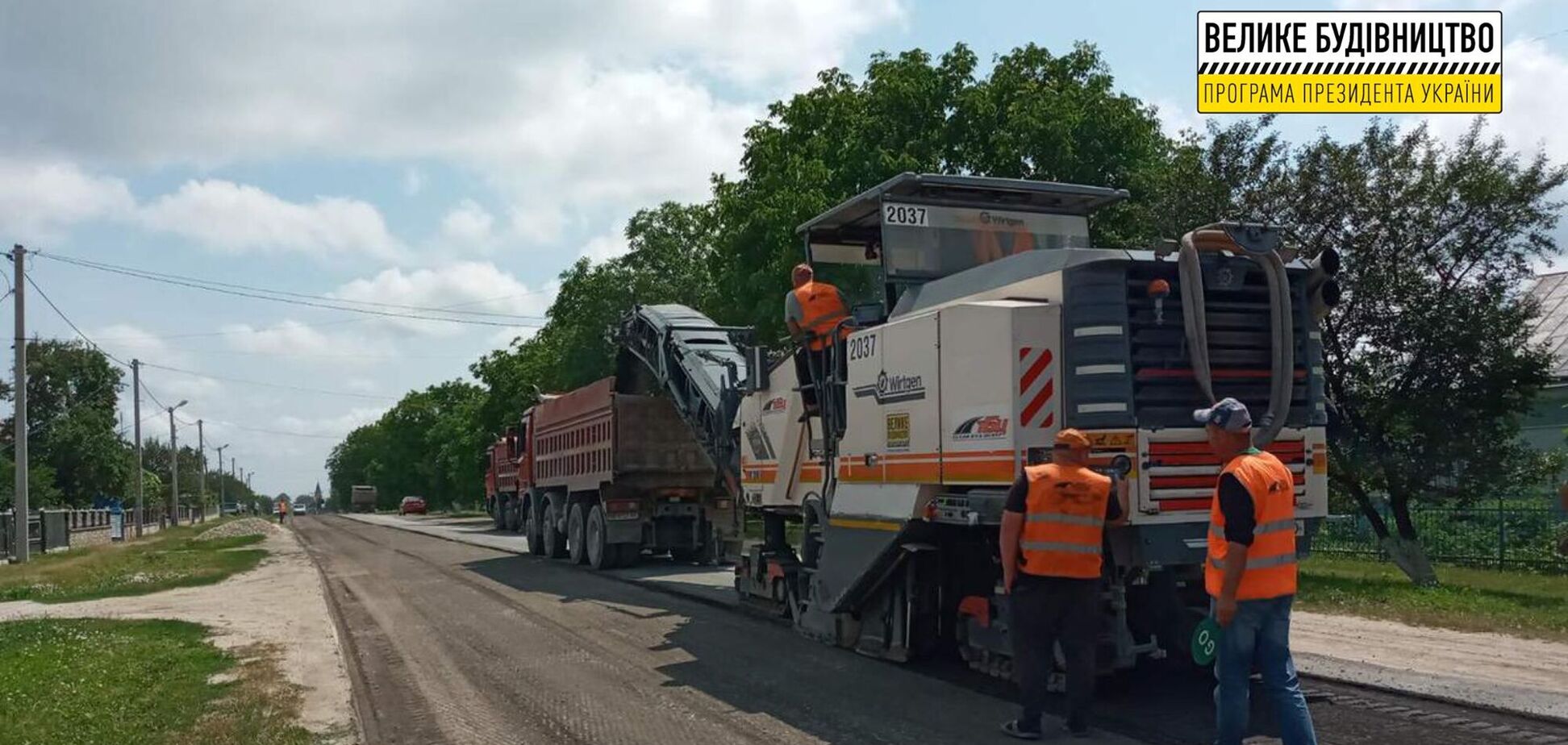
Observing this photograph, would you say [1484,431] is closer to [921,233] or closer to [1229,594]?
[921,233]

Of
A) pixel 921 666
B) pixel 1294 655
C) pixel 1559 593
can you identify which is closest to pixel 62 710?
pixel 921 666

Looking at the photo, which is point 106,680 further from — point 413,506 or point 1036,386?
point 413,506

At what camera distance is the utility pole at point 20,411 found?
1115 inches

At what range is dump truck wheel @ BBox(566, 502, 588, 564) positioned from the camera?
20.1 metres

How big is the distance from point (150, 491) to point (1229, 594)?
91.1 m

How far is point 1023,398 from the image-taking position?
742 cm

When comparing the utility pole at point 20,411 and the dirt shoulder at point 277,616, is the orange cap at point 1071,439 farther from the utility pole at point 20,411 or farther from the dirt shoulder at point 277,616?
the utility pole at point 20,411

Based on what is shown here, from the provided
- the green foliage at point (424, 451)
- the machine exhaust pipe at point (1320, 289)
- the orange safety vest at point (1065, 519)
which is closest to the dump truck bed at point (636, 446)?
the machine exhaust pipe at point (1320, 289)

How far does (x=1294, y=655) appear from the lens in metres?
9.34

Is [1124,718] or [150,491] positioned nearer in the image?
[1124,718]

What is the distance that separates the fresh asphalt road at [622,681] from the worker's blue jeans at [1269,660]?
54.5 inches

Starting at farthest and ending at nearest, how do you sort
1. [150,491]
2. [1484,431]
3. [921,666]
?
[150,491] < [1484,431] < [921,666]

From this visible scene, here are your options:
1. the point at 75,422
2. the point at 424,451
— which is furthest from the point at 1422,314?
the point at 424,451

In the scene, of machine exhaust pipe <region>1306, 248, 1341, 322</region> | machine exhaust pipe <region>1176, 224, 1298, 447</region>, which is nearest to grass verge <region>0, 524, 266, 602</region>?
machine exhaust pipe <region>1176, 224, 1298, 447</region>
